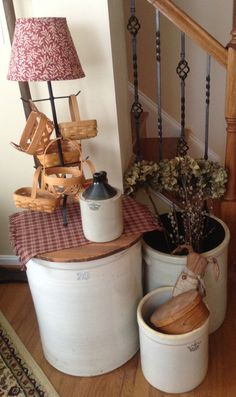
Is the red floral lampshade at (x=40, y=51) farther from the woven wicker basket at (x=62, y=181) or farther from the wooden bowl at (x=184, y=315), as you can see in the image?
the wooden bowl at (x=184, y=315)

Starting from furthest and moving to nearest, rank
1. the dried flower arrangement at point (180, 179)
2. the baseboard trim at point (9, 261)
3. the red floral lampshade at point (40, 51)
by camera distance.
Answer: the baseboard trim at point (9, 261)
the dried flower arrangement at point (180, 179)
the red floral lampshade at point (40, 51)

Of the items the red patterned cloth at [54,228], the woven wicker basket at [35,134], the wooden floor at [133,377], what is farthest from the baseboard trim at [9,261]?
the woven wicker basket at [35,134]

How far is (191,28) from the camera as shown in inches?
61.9

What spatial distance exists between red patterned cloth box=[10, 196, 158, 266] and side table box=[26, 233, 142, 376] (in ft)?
0.12

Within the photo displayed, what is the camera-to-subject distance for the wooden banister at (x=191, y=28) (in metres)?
1.55

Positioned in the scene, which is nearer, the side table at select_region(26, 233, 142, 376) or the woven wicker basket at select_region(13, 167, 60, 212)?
the side table at select_region(26, 233, 142, 376)

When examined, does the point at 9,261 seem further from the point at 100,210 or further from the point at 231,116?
the point at 231,116

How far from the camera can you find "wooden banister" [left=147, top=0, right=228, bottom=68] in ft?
5.08

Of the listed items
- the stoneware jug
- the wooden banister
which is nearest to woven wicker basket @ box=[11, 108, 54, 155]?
the stoneware jug

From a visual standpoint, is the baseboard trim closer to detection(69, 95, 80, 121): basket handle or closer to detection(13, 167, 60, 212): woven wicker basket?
detection(13, 167, 60, 212): woven wicker basket

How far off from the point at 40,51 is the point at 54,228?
64cm

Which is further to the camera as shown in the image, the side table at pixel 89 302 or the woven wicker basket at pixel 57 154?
the woven wicker basket at pixel 57 154

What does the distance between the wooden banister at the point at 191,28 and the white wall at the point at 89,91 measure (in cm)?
21

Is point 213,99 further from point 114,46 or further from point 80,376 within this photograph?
point 80,376
